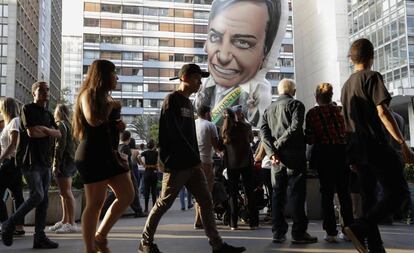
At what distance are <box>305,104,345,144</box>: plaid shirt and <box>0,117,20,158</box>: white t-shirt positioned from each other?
3.94 meters

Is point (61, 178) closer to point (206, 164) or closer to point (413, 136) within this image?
point (206, 164)

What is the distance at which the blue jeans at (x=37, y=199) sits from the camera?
18.9 feet

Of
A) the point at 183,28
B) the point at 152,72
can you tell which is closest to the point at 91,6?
the point at 152,72

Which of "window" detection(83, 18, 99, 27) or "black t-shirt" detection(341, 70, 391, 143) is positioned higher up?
"window" detection(83, 18, 99, 27)

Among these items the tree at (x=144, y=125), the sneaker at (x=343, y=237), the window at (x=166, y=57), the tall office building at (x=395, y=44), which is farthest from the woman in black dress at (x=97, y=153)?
Answer: the window at (x=166, y=57)

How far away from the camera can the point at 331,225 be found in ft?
19.7

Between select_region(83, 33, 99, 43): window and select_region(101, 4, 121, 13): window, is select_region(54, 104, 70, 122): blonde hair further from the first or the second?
select_region(101, 4, 121, 13): window

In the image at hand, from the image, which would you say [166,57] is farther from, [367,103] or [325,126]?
[367,103]

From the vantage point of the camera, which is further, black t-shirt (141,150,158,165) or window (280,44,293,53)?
window (280,44,293,53)

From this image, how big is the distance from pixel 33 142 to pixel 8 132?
1.03 metres

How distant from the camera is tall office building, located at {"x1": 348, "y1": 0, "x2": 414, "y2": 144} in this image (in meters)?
43.7

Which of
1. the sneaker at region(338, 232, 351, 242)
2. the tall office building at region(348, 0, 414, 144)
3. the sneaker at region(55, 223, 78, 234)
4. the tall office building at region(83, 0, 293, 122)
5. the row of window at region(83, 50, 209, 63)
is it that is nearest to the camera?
the sneaker at region(338, 232, 351, 242)

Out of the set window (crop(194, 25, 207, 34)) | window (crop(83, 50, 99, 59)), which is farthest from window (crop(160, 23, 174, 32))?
window (crop(83, 50, 99, 59))

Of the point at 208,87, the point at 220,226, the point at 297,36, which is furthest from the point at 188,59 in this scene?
the point at 220,226
